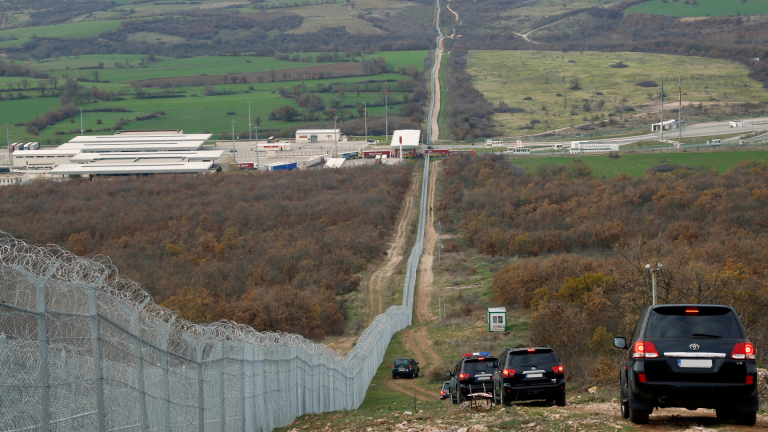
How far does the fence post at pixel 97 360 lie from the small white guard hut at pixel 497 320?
33449 mm

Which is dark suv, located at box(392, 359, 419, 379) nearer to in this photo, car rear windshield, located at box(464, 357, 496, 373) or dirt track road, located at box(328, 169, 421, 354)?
dirt track road, located at box(328, 169, 421, 354)

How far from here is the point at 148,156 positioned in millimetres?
138125

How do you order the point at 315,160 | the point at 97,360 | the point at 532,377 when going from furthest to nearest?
the point at 315,160 < the point at 532,377 < the point at 97,360

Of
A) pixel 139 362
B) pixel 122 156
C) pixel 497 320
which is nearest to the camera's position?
pixel 139 362

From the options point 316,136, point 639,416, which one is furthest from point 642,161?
point 639,416

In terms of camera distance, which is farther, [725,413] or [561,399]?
[561,399]

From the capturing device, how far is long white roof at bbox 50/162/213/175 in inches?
5002

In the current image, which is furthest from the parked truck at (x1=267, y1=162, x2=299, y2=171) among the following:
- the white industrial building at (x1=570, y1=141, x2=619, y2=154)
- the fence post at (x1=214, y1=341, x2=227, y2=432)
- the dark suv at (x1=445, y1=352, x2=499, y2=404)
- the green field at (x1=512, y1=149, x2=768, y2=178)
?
the fence post at (x1=214, y1=341, x2=227, y2=432)

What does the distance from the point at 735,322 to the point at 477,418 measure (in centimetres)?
502

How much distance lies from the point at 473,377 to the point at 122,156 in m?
126

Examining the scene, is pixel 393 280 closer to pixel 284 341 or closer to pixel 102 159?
pixel 284 341

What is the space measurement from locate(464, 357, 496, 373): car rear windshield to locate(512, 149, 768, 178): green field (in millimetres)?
89841

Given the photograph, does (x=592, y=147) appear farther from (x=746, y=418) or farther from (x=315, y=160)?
(x=746, y=418)

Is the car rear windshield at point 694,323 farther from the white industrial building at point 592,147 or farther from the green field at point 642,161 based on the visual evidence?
the white industrial building at point 592,147
